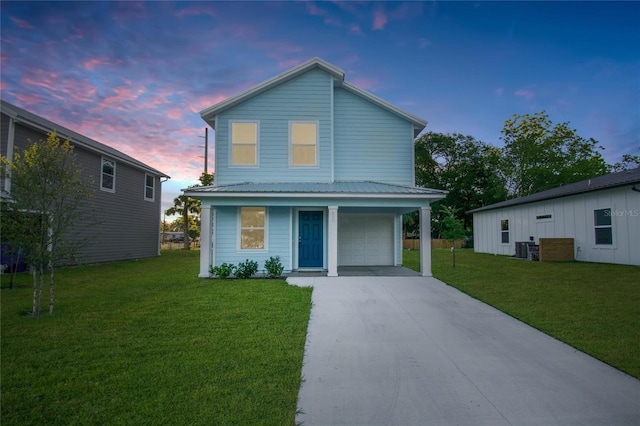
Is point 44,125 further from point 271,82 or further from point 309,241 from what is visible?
point 309,241

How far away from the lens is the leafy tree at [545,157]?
107ft

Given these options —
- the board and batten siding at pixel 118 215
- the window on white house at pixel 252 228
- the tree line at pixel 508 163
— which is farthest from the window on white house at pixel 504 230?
the board and batten siding at pixel 118 215

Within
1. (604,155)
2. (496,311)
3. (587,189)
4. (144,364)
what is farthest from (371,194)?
(604,155)

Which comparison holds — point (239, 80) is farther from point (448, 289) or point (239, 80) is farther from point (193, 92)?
point (448, 289)

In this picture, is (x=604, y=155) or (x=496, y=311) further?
(x=604, y=155)

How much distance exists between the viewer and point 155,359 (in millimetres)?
4215

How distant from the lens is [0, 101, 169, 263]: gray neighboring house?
12.0 meters

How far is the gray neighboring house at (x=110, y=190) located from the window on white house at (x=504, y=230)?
22.2 meters

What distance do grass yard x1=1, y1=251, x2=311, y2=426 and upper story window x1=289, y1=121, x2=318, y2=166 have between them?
5768 mm

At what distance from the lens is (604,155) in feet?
112

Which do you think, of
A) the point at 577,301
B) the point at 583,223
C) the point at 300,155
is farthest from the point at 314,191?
the point at 583,223

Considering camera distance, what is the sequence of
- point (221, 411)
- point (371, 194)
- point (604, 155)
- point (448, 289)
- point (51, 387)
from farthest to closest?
point (604, 155)
point (371, 194)
point (448, 289)
point (51, 387)
point (221, 411)

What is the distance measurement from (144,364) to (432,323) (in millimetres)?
4700

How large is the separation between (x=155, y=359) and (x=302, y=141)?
368 inches
